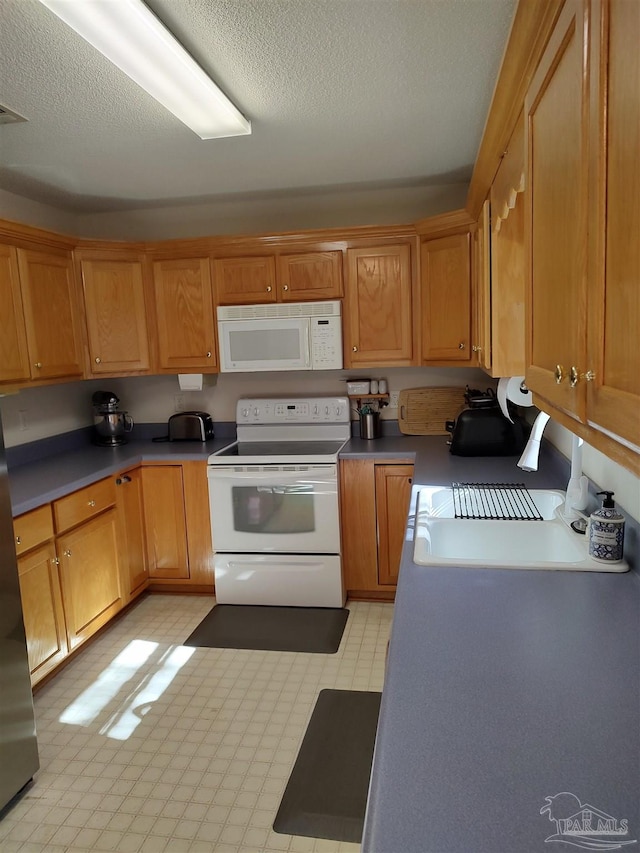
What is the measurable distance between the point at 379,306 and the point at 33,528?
6.92 ft

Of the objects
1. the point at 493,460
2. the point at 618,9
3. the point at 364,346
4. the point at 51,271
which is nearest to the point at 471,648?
the point at 618,9

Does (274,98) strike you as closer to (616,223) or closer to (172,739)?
(616,223)

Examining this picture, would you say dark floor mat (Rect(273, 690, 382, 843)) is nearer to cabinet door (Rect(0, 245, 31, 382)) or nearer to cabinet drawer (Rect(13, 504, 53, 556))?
cabinet drawer (Rect(13, 504, 53, 556))

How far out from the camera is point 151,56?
69.4 inches

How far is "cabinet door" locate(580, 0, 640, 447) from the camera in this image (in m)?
0.69

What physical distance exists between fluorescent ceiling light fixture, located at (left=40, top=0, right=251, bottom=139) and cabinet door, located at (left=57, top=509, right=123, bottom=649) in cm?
190

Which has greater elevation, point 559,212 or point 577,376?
point 559,212

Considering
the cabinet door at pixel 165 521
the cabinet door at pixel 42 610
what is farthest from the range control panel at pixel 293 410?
the cabinet door at pixel 42 610

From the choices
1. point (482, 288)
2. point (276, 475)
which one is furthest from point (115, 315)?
point (482, 288)

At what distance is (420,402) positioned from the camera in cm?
365

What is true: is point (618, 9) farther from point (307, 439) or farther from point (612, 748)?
point (307, 439)

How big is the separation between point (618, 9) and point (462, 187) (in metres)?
2.91

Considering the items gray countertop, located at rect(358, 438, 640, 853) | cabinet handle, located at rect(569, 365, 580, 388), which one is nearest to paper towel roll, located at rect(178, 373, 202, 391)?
gray countertop, located at rect(358, 438, 640, 853)

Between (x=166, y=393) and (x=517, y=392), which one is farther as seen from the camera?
(x=166, y=393)
